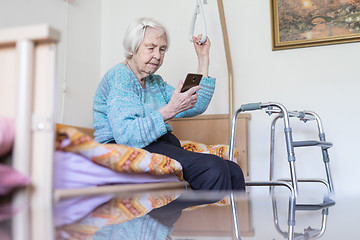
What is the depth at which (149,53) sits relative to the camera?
5.15 ft

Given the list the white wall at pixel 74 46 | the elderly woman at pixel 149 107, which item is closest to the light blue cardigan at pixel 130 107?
the elderly woman at pixel 149 107

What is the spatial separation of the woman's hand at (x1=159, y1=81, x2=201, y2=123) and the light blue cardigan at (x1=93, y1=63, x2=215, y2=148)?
31 mm

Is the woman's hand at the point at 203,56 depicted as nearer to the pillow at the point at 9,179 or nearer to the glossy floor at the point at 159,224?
the glossy floor at the point at 159,224

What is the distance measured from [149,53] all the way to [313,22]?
1264 mm

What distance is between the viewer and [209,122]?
2.47 meters

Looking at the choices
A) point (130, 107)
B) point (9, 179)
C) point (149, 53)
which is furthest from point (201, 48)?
point (9, 179)

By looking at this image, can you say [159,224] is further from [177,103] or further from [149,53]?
[149,53]

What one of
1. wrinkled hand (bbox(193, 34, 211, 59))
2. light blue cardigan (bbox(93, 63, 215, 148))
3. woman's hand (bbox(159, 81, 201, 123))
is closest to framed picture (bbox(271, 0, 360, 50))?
wrinkled hand (bbox(193, 34, 211, 59))

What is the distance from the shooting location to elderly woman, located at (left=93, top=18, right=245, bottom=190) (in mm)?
1297

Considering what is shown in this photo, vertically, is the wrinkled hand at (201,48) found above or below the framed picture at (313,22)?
below

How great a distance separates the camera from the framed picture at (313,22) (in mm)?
2305

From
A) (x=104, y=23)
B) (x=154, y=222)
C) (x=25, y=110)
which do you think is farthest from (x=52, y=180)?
(x=104, y=23)

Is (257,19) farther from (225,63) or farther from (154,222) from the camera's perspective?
(154,222)

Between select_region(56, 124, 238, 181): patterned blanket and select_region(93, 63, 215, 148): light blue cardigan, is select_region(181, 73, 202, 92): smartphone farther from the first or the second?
select_region(56, 124, 238, 181): patterned blanket
